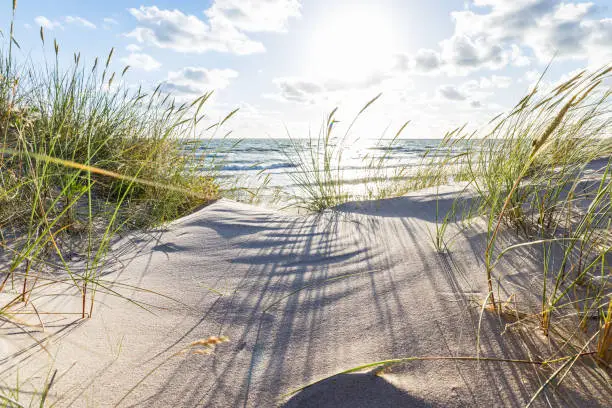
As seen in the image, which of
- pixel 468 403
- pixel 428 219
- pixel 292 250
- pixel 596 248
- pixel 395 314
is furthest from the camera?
pixel 428 219

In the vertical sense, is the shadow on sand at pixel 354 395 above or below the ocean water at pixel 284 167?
below

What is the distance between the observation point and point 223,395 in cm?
87

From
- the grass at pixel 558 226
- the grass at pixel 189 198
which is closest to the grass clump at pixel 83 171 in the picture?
the grass at pixel 189 198

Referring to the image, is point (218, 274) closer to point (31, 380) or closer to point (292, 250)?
point (292, 250)

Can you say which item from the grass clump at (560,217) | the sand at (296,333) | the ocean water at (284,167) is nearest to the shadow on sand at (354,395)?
the sand at (296,333)

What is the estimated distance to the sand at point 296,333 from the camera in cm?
85

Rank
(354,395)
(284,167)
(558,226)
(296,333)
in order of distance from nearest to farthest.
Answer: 1. (354,395)
2. (296,333)
3. (558,226)
4. (284,167)

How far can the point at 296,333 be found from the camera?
3.61 ft

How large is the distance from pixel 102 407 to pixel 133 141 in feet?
8.13

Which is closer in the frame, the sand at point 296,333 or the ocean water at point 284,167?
the sand at point 296,333

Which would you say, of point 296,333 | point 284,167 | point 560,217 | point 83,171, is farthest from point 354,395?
point 284,167

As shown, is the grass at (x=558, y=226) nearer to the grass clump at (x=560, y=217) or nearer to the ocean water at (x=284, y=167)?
the grass clump at (x=560, y=217)

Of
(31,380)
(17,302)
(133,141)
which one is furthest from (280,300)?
(133,141)

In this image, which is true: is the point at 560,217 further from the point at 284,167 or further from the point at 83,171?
the point at 284,167
